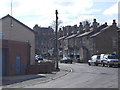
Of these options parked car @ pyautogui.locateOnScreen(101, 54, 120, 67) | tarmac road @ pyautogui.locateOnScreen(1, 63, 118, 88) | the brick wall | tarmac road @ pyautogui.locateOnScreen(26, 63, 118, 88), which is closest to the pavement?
tarmac road @ pyautogui.locateOnScreen(1, 63, 118, 88)

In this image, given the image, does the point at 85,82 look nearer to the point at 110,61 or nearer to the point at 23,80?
the point at 23,80

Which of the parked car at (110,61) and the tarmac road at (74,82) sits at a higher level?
the parked car at (110,61)

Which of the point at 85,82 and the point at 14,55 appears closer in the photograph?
the point at 85,82

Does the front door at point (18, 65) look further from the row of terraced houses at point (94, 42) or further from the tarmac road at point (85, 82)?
the row of terraced houses at point (94, 42)

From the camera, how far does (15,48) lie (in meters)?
35.7

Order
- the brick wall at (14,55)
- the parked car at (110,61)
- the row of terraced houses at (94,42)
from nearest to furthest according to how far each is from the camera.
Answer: the brick wall at (14,55)
the parked car at (110,61)
the row of terraced houses at (94,42)

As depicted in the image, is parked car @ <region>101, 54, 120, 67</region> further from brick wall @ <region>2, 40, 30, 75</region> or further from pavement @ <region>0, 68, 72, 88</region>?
pavement @ <region>0, 68, 72, 88</region>

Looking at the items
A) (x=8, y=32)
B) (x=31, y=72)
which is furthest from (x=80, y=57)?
(x=31, y=72)

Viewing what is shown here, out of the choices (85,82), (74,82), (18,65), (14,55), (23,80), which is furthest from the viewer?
(18,65)

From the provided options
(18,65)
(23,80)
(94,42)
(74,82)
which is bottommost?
(23,80)

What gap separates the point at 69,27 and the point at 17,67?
7527 cm

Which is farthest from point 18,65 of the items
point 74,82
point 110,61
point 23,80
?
point 110,61

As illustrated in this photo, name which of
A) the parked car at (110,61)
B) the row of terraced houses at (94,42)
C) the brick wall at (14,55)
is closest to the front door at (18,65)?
the brick wall at (14,55)

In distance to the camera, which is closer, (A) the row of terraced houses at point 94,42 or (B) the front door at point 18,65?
(B) the front door at point 18,65
